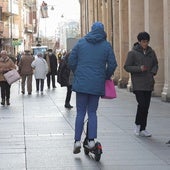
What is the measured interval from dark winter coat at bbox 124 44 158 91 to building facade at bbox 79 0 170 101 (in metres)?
7.65

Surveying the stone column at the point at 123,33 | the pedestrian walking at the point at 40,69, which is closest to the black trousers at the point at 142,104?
the pedestrian walking at the point at 40,69

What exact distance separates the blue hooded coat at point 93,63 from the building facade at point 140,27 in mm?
9812

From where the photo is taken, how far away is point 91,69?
8.68 meters

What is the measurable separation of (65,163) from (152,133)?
135 inches

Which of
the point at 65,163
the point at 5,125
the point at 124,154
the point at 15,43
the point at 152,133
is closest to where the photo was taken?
the point at 65,163

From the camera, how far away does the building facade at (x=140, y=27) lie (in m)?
18.7

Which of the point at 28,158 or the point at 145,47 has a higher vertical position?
the point at 145,47

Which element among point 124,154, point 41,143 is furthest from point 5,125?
point 124,154

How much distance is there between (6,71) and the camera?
18.5 m

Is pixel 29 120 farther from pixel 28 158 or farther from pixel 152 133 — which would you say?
pixel 28 158

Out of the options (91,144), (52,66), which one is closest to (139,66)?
(91,144)

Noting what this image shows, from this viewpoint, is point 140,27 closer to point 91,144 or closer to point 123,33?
point 123,33

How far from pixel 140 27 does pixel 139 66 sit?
1362cm

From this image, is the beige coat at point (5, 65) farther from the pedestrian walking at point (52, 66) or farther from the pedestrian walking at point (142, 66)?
the pedestrian walking at point (52, 66)
